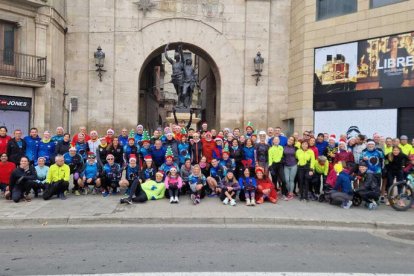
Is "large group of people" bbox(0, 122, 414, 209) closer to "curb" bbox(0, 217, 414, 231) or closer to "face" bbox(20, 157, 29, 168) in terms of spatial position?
"face" bbox(20, 157, 29, 168)

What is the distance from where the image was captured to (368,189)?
9.45 m

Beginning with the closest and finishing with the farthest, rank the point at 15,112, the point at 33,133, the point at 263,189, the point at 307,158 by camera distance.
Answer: the point at 263,189 < the point at 307,158 < the point at 33,133 < the point at 15,112

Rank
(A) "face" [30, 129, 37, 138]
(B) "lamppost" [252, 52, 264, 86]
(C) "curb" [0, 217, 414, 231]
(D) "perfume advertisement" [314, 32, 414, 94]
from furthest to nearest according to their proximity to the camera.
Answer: (B) "lamppost" [252, 52, 264, 86]
(D) "perfume advertisement" [314, 32, 414, 94]
(A) "face" [30, 129, 37, 138]
(C) "curb" [0, 217, 414, 231]

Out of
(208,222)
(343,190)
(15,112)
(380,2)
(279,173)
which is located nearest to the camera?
(208,222)

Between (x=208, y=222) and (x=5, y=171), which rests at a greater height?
(x=5, y=171)

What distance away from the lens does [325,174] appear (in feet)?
34.1

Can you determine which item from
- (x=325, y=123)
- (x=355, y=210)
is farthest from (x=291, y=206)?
(x=325, y=123)

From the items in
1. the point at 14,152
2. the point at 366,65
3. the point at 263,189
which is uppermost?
the point at 366,65

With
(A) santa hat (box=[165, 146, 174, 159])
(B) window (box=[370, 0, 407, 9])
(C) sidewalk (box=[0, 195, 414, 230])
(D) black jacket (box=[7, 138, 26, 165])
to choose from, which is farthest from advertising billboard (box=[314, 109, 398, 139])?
(D) black jacket (box=[7, 138, 26, 165])

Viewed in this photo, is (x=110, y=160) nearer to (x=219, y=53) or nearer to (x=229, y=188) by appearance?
(x=229, y=188)

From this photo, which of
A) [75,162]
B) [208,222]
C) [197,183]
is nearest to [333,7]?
[197,183]

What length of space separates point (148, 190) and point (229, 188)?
6.88ft

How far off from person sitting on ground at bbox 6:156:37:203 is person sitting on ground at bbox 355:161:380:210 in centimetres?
825

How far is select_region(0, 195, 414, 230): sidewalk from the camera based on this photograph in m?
7.80
